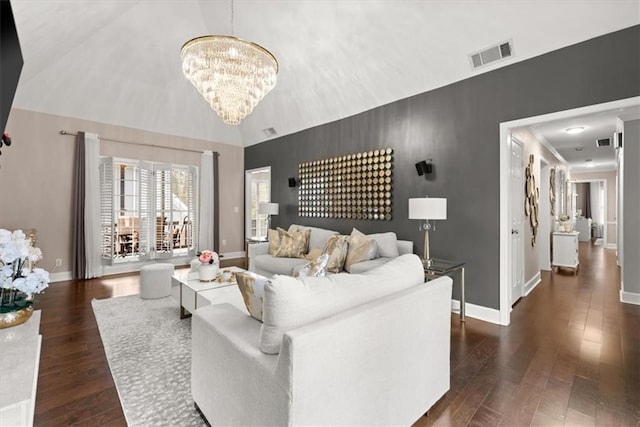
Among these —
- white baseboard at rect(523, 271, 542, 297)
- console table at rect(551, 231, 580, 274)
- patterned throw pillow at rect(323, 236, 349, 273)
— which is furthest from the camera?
console table at rect(551, 231, 580, 274)

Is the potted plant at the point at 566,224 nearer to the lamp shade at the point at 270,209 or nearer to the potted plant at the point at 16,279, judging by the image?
the lamp shade at the point at 270,209

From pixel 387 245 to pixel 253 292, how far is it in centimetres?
276

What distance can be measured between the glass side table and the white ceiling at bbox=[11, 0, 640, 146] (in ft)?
7.28

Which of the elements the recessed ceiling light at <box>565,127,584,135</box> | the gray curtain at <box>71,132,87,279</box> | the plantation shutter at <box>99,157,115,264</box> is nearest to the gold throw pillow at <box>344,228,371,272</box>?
the recessed ceiling light at <box>565,127,584,135</box>

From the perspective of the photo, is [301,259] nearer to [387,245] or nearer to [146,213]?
[387,245]

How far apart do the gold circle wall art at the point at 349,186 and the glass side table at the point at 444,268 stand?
1.15 m

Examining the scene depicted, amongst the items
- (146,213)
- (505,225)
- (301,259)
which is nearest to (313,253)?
(301,259)

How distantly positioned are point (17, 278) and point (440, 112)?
4169 mm

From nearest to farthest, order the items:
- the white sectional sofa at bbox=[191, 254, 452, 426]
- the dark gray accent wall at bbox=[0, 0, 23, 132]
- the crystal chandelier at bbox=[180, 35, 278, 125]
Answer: the white sectional sofa at bbox=[191, 254, 452, 426] → the dark gray accent wall at bbox=[0, 0, 23, 132] → the crystal chandelier at bbox=[180, 35, 278, 125]

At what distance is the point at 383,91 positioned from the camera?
4.30 m

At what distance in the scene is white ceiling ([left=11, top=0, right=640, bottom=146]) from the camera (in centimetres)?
286

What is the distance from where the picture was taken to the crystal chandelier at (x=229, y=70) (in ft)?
9.84

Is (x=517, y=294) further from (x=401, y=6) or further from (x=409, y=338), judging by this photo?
(x=401, y=6)

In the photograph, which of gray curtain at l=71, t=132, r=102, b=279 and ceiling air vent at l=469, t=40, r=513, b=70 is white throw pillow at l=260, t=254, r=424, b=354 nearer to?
ceiling air vent at l=469, t=40, r=513, b=70
